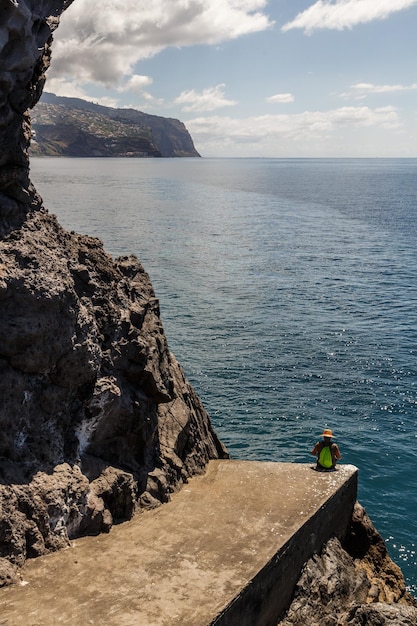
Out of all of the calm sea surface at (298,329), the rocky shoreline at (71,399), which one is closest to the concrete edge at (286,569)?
the rocky shoreline at (71,399)

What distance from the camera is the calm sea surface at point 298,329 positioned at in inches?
1233

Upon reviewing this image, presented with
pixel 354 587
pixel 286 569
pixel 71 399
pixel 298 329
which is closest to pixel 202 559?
pixel 286 569

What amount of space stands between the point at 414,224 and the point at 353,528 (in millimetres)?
91539

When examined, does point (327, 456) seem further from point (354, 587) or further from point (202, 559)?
point (202, 559)

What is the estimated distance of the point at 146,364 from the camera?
20938 mm

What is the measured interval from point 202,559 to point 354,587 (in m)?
6.47

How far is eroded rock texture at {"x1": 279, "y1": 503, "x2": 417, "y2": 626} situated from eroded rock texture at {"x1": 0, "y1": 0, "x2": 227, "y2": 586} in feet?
15.9

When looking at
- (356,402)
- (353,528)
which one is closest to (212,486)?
(353,528)

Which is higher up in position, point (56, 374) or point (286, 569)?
point (56, 374)

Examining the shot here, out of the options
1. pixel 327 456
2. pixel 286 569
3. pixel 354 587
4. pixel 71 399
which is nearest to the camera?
pixel 286 569

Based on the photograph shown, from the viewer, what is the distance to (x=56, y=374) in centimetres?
1794

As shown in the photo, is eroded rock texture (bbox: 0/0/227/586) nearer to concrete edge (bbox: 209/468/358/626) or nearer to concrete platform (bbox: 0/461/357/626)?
concrete platform (bbox: 0/461/357/626)

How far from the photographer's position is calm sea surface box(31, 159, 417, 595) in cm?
3133

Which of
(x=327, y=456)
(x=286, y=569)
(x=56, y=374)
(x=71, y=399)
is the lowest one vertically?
(x=286, y=569)
